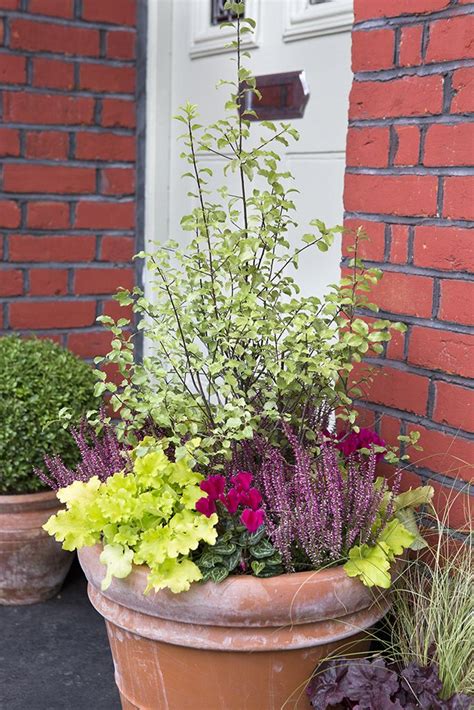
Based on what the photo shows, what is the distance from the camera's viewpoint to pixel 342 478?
2.17 metres

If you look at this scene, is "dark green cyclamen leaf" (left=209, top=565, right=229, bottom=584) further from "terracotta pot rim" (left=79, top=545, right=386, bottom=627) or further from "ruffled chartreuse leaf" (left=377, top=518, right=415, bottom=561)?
"ruffled chartreuse leaf" (left=377, top=518, right=415, bottom=561)

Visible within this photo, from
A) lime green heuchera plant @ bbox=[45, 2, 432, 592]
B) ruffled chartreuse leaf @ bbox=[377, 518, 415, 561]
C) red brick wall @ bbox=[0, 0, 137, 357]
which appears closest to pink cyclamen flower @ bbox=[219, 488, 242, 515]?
lime green heuchera plant @ bbox=[45, 2, 432, 592]

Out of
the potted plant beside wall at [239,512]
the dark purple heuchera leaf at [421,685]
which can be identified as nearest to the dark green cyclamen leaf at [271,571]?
the potted plant beside wall at [239,512]

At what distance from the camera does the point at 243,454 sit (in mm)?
2221

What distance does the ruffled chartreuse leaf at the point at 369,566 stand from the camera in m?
1.96

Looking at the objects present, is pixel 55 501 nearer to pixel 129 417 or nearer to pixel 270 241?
pixel 129 417

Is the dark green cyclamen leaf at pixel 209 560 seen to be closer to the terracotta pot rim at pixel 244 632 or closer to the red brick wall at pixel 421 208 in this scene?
the terracotta pot rim at pixel 244 632

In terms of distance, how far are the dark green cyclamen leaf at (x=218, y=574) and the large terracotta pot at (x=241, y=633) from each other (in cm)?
1

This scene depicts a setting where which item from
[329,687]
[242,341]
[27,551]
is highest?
[242,341]

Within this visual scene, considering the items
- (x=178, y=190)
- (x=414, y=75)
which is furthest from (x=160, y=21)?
(x=414, y=75)

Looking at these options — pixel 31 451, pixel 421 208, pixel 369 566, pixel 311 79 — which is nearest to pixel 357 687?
pixel 369 566

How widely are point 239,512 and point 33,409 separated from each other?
107 centimetres

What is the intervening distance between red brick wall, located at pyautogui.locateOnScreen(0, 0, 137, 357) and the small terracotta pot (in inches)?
35.1

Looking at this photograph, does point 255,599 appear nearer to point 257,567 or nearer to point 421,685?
point 257,567
